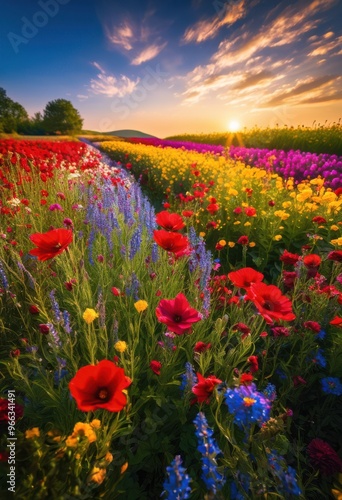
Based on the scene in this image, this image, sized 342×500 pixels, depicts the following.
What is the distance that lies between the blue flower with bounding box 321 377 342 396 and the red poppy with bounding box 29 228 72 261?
168 centimetres

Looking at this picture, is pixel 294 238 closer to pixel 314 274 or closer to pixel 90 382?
pixel 314 274

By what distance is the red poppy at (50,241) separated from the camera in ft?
3.97

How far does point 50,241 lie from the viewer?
125 centimetres

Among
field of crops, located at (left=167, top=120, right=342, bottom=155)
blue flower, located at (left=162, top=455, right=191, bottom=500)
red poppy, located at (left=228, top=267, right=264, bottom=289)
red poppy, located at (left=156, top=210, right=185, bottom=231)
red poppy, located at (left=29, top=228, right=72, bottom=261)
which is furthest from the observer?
field of crops, located at (left=167, top=120, right=342, bottom=155)

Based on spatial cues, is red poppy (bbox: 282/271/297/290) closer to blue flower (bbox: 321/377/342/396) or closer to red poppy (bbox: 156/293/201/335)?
blue flower (bbox: 321/377/342/396)

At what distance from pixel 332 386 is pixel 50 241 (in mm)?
1774

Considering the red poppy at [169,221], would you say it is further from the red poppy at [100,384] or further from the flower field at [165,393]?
the red poppy at [100,384]

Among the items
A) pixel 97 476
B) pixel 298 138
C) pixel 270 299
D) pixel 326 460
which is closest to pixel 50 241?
pixel 97 476

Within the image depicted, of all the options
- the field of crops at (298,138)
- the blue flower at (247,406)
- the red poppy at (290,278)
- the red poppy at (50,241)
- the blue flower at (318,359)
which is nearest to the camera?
the blue flower at (247,406)

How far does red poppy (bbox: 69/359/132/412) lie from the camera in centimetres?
80

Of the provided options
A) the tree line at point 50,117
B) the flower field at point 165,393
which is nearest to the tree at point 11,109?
the tree line at point 50,117

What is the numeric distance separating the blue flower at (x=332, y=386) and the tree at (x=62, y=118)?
50.4 metres

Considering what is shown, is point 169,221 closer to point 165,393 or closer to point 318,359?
point 165,393

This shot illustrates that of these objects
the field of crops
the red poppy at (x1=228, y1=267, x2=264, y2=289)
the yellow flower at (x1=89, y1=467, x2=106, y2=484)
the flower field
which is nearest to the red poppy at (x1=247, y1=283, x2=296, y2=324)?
the flower field
